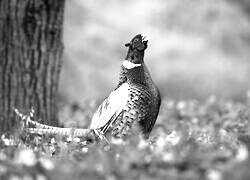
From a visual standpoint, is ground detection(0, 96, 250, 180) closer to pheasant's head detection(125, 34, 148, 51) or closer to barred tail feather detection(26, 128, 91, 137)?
barred tail feather detection(26, 128, 91, 137)

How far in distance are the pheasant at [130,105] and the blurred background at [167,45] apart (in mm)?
6128

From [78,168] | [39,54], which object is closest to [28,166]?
[78,168]

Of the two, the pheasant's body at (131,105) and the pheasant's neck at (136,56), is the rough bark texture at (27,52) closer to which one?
the pheasant's body at (131,105)

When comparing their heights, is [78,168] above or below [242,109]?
below

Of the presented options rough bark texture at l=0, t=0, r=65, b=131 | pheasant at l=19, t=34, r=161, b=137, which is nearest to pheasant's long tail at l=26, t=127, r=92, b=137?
pheasant at l=19, t=34, r=161, b=137

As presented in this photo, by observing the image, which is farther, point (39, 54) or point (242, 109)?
point (242, 109)

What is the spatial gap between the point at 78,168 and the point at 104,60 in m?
9.87

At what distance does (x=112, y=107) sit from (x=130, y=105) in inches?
7.3

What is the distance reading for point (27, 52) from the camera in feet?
22.9

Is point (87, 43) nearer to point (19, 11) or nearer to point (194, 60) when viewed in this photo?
point (194, 60)

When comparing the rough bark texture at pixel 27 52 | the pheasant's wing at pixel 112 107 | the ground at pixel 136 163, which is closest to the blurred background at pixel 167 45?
the rough bark texture at pixel 27 52

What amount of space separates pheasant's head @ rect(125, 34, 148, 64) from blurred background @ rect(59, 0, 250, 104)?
6.14 meters

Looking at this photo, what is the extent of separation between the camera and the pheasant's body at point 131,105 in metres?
5.82

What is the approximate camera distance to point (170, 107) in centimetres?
973
